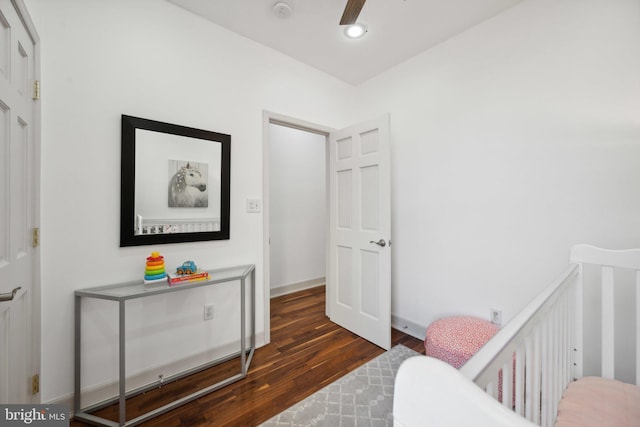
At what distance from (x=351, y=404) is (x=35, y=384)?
5.74 ft

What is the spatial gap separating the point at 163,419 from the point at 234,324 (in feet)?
2.31

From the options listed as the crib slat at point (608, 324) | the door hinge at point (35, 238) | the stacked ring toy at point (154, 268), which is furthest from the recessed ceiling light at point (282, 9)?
the crib slat at point (608, 324)

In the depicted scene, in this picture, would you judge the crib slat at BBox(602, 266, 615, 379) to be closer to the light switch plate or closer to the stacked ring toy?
the light switch plate

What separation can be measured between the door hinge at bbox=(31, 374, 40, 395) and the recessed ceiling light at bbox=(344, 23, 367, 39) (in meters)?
3.00

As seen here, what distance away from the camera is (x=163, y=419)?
4.67 feet

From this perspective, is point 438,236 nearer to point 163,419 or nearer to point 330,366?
point 330,366

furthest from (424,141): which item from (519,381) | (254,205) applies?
(519,381)

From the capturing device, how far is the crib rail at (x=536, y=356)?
1.78 ft

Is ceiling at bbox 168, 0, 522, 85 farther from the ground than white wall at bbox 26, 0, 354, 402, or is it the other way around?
ceiling at bbox 168, 0, 522, 85

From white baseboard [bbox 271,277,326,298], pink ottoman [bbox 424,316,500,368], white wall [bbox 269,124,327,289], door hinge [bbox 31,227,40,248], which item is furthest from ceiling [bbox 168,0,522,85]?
white baseboard [bbox 271,277,326,298]

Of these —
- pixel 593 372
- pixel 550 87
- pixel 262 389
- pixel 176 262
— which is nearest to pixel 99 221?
pixel 176 262

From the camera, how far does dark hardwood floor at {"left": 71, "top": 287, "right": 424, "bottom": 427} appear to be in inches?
57.4

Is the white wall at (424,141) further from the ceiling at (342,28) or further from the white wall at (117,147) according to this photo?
the ceiling at (342,28)

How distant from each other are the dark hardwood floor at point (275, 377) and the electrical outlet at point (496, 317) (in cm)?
63
